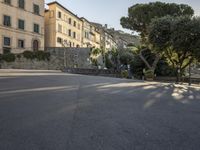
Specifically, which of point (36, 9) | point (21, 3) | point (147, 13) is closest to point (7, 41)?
point (21, 3)

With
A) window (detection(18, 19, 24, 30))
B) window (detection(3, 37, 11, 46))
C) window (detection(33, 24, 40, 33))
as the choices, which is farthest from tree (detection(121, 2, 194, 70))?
window (detection(3, 37, 11, 46))

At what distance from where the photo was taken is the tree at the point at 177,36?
25188 mm

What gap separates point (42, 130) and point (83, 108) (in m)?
2.41

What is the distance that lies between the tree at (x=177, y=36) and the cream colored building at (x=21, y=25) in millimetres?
23935

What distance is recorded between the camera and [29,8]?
154ft

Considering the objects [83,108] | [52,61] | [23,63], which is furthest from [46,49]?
[83,108]

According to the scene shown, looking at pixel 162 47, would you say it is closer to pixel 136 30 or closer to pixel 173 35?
pixel 173 35

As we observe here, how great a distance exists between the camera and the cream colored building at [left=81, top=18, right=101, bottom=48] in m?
68.4

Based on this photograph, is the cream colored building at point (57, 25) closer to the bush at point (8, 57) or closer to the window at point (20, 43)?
the window at point (20, 43)

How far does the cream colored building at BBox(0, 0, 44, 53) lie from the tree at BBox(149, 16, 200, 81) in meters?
23.9

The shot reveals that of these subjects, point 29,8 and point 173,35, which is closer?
point 173,35

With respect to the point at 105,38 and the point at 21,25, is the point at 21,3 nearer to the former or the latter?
the point at 21,25

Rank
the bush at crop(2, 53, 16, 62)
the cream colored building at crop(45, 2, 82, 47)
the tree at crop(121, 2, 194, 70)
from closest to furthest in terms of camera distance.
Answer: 1. the tree at crop(121, 2, 194, 70)
2. the bush at crop(2, 53, 16, 62)
3. the cream colored building at crop(45, 2, 82, 47)

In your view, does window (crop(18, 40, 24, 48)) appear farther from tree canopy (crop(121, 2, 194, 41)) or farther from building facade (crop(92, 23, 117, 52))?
building facade (crop(92, 23, 117, 52))
